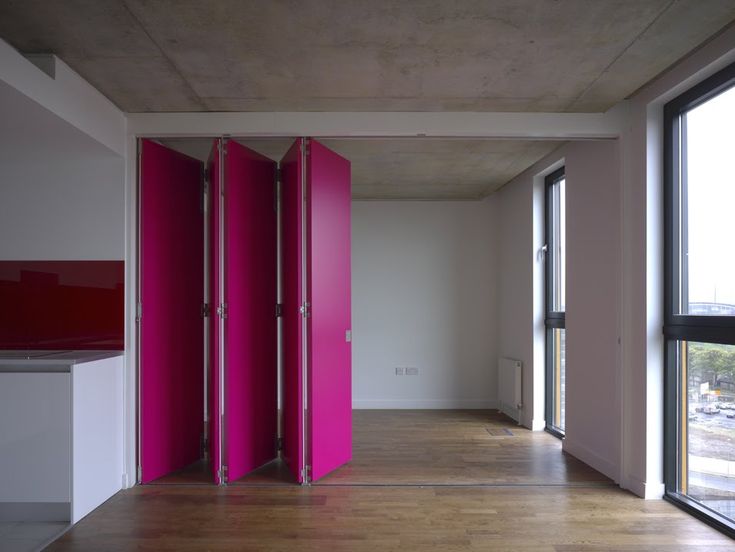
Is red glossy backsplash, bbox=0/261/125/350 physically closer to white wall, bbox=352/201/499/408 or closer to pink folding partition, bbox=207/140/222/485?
pink folding partition, bbox=207/140/222/485

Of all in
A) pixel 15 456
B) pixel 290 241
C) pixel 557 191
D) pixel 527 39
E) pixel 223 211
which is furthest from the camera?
pixel 557 191

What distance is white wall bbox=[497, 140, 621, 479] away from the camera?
4.67 meters

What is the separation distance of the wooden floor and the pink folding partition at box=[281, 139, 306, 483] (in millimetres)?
382

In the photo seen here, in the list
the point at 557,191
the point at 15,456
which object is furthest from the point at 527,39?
the point at 15,456

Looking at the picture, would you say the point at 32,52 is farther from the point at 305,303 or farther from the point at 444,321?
the point at 444,321

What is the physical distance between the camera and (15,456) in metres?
3.60

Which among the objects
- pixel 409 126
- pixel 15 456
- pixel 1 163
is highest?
pixel 409 126

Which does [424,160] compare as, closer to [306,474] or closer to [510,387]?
[510,387]

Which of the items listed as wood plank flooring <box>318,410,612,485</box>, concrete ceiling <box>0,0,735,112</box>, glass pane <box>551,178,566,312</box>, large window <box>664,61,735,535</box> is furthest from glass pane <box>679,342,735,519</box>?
glass pane <box>551,178,566,312</box>

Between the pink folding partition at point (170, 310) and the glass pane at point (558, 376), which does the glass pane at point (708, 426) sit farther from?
the pink folding partition at point (170, 310)

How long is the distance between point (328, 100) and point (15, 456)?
2900mm

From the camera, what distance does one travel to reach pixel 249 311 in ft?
15.4

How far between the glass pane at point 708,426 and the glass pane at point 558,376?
202 cm

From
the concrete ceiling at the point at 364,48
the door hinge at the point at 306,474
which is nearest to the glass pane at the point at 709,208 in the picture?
the concrete ceiling at the point at 364,48
